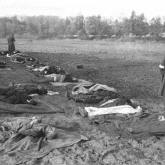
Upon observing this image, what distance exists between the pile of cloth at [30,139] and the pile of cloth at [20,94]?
134 centimetres

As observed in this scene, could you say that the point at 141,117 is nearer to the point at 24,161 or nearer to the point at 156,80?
the point at 24,161

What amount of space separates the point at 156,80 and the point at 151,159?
22.6ft

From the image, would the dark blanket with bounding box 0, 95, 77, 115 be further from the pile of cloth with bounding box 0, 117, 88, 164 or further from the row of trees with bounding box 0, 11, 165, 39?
the row of trees with bounding box 0, 11, 165, 39

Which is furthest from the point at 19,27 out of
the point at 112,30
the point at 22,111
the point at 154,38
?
the point at 22,111

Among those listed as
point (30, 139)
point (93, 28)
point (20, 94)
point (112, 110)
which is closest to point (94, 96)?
point (112, 110)

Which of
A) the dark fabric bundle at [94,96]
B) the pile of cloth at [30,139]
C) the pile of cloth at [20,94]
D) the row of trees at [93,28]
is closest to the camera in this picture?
the pile of cloth at [30,139]

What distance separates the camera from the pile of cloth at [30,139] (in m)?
4.14

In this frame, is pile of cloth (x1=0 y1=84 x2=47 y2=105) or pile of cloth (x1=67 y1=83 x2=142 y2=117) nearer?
pile of cloth (x1=67 y1=83 x2=142 y2=117)

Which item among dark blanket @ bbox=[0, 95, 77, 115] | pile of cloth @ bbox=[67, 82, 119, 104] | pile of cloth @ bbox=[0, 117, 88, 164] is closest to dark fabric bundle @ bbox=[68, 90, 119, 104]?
pile of cloth @ bbox=[67, 82, 119, 104]

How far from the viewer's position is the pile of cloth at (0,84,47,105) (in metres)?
6.48

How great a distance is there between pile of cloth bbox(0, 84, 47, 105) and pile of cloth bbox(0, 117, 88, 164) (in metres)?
1.34

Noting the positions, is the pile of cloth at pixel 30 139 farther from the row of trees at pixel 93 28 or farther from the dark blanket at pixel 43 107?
the row of trees at pixel 93 28

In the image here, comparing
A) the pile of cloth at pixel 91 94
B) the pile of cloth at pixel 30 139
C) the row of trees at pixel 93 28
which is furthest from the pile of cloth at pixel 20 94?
the row of trees at pixel 93 28

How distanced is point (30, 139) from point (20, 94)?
244cm
